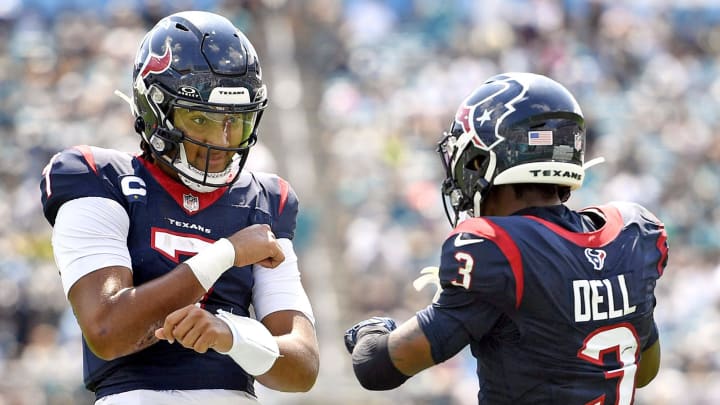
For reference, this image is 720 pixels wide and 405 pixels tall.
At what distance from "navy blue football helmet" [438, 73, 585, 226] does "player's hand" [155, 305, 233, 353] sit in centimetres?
102

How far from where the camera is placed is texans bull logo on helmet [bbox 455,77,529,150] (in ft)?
13.1

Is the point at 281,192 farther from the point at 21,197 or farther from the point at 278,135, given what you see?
the point at 278,135

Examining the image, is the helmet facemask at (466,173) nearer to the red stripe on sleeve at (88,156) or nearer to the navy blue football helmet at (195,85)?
the navy blue football helmet at (195,85)

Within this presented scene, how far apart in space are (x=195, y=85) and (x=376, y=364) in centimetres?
112

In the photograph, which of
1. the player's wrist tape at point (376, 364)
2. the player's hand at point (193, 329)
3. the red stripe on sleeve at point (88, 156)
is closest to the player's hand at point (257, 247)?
the player's hand at point (193, 329)

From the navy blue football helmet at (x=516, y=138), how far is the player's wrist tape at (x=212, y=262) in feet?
2.75

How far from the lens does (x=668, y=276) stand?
12.5 m

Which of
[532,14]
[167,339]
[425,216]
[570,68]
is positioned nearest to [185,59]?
[167,339]

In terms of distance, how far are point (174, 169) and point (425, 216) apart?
29.5 feet

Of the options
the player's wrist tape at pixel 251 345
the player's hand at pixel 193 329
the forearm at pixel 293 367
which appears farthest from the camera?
the forearm at pixel 293 367

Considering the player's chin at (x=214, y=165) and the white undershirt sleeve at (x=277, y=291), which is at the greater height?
the player's chin at (x=214, y=165)

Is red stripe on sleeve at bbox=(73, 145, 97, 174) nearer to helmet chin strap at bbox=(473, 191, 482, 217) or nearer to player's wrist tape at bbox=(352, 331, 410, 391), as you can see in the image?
player's wrist tape at bbox=(352, 331, 410, 391)

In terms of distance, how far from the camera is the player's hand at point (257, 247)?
12.7 feet

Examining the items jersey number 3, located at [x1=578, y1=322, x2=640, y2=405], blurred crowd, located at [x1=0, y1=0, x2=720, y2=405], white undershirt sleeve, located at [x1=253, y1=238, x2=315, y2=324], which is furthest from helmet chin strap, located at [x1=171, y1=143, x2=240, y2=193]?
blurred crowd, located at [x1=0, y1=0, x2=720, y2=405]
